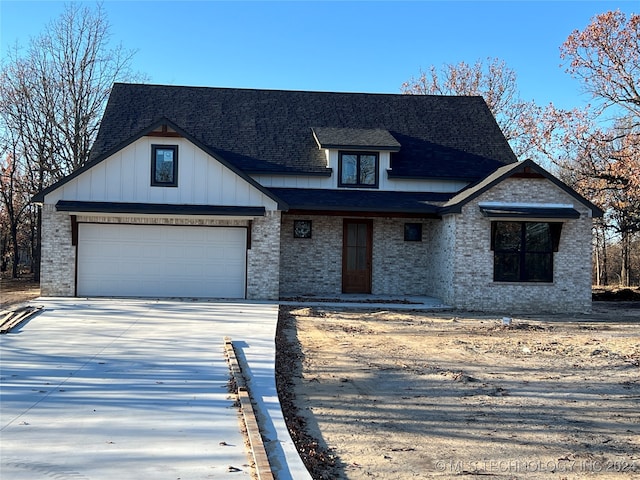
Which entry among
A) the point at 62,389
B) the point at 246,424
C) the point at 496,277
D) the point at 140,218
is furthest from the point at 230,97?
the point at 246,424

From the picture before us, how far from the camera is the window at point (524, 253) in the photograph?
19.1m

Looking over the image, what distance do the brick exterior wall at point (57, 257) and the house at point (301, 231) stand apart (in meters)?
0.04

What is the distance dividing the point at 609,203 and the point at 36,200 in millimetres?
21888

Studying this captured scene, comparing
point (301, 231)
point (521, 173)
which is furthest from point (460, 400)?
point (301, 231)

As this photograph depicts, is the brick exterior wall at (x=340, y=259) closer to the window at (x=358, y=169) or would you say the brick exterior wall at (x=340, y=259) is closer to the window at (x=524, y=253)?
the window at (x=358, y=169)

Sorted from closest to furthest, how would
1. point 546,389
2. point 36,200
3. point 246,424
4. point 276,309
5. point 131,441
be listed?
point 131,441
point 246,424
point 546,389
point 276,309
point 36,200

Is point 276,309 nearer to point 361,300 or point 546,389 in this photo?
point 361,300

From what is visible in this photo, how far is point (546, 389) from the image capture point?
901 centimetres

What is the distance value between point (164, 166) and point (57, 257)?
423 centimetres

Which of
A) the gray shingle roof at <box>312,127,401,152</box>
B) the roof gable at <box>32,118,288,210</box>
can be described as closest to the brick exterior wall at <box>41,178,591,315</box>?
the roof gable at <box>32,118,288,210</box>

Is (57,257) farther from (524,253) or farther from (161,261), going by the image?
(524,253)

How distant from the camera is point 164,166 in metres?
19.1

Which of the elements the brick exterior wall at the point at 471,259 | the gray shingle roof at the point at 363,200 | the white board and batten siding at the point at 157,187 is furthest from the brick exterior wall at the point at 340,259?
the white board and batten siding at the point at 157,187

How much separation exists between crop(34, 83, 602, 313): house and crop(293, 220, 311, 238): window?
35 mm
